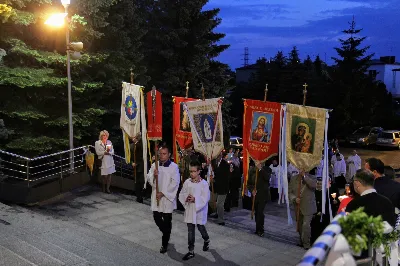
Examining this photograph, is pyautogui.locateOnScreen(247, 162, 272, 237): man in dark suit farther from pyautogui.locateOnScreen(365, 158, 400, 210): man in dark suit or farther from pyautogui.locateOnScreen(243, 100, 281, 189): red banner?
pyautogui.locateOnScreen(365, 158, 400, 210): man in dark suit

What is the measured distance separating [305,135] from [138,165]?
509 cm

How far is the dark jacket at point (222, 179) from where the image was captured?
1201 centimetres

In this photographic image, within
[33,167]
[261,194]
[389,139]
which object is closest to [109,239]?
[261,194]

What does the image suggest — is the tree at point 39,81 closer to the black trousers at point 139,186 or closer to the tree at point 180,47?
the black trousers at point 139,186

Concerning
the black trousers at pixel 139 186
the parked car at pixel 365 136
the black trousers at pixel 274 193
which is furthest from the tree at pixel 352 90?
the black trousers at pixel 139 186

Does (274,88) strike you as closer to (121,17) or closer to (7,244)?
(121,17)

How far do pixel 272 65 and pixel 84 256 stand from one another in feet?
134

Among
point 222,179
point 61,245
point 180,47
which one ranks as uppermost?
point 180,47

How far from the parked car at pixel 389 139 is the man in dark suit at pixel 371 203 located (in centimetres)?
3358

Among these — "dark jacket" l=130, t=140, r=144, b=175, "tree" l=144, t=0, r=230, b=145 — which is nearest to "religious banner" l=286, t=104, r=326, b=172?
"dark jacket" l=130, t=140, r=144, b=175

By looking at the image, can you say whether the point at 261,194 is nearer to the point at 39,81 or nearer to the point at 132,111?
the point at 132,111

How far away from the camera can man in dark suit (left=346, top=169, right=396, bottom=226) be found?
547 cm

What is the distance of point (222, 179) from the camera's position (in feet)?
39.8

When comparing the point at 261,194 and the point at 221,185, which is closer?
the point at 261,194
